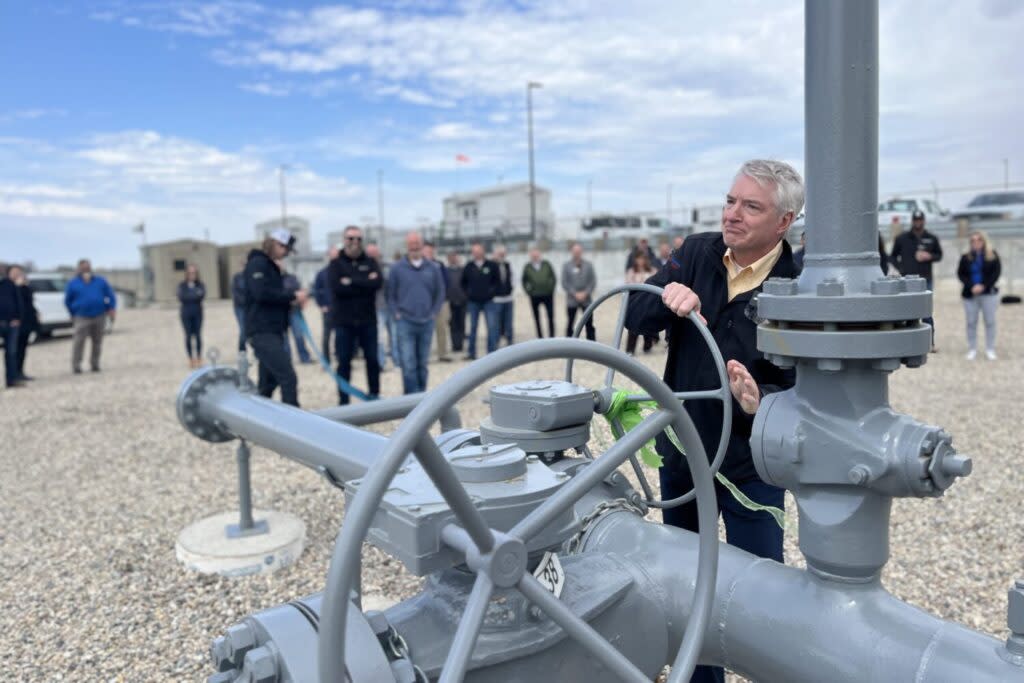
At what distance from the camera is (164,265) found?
93.0 ft

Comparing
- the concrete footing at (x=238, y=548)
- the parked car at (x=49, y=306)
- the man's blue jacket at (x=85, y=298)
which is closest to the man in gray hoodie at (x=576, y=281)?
the man's blue jacket at (x=85, y=298)

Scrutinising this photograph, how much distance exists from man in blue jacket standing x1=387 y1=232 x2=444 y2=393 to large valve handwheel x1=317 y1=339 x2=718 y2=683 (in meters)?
5.75

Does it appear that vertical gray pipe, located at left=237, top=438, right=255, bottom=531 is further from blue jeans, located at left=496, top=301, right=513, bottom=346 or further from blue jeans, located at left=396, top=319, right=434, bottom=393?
blue jeans, located at left=496, top=301, right=513, bottom=346

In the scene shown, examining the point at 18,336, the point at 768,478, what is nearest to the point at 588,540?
the point at 768,478

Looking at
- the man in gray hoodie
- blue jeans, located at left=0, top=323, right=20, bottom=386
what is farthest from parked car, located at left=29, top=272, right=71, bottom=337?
the man in gray hoodie

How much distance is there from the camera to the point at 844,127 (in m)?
1.25

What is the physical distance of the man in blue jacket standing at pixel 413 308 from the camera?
22.5ft

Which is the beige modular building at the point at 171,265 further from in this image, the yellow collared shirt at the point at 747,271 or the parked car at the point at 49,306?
the yellow collared shirt at the point at 747,271

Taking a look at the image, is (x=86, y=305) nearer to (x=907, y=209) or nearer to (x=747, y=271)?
(x=747, y=271)

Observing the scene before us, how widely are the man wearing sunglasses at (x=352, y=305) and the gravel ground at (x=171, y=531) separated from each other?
0.70 m

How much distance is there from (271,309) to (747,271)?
405 centimetres

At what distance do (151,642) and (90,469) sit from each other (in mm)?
3033

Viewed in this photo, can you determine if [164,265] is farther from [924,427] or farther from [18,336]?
[924,427]

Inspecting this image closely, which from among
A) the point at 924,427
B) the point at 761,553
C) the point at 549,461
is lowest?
the point at 761,553
